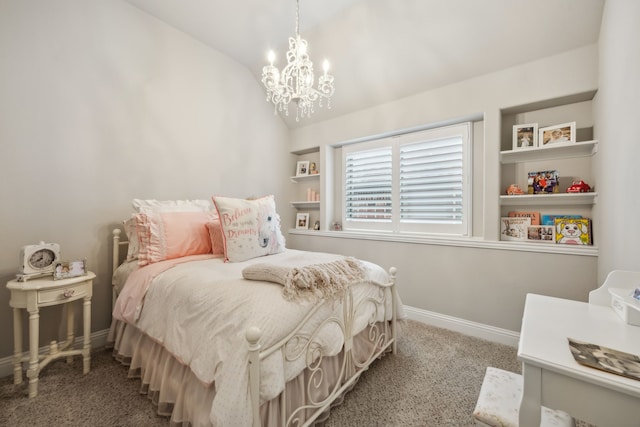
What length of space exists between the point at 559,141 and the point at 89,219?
12.3ft

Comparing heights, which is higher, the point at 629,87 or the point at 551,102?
the point at 551,102

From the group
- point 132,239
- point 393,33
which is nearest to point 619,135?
point 393,33

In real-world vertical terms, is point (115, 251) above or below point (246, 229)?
below

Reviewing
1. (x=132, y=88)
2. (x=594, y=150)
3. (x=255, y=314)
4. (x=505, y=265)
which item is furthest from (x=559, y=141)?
(x=132, y=88)

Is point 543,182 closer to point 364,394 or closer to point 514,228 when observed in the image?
point 514,228

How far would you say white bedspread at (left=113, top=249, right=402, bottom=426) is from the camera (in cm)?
97

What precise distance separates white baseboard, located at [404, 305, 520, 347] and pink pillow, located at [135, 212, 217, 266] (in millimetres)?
2112

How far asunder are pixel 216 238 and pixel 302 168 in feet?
6.40

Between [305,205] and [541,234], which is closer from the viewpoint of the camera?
[541,234]

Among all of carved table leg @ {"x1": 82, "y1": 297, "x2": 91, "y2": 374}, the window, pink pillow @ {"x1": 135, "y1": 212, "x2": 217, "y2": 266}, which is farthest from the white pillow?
the window

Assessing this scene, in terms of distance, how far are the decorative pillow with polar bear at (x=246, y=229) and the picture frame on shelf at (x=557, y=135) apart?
2285mm

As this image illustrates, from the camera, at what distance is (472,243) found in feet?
7.74

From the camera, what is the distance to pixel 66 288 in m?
1.69

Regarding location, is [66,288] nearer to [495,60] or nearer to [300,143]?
[300,143]
